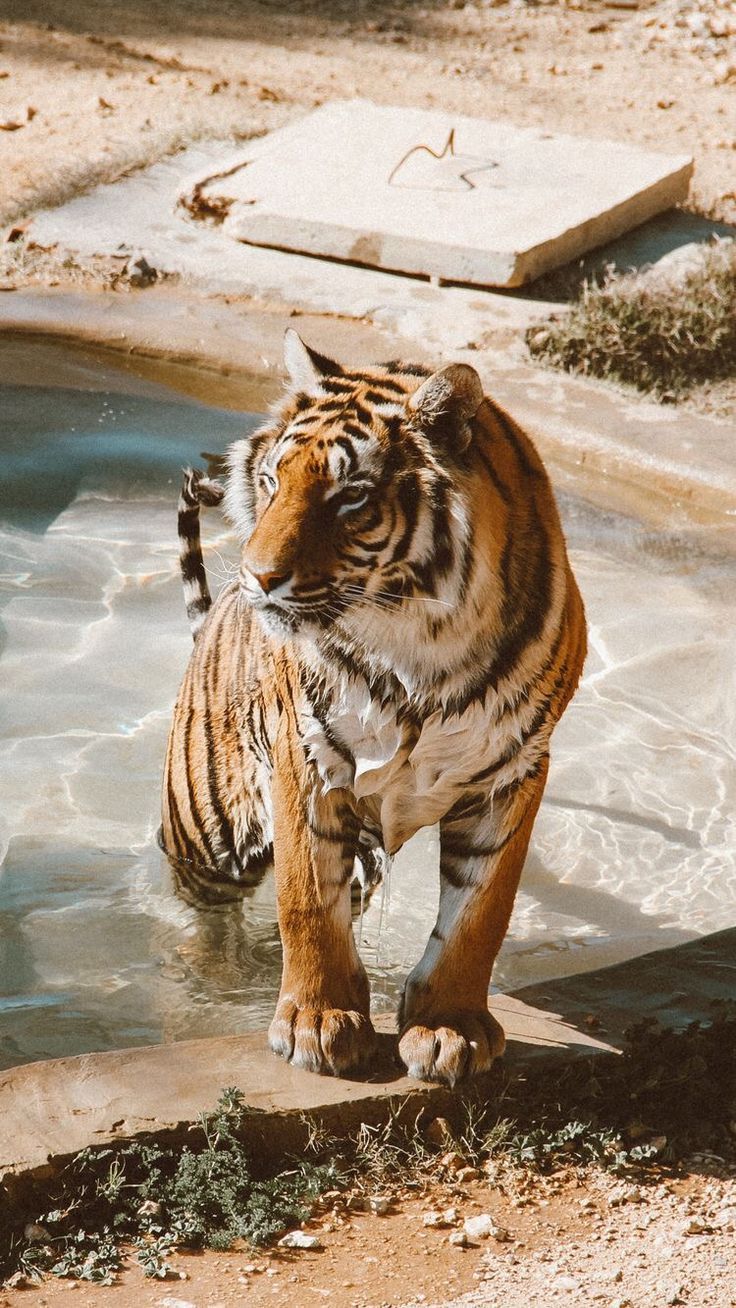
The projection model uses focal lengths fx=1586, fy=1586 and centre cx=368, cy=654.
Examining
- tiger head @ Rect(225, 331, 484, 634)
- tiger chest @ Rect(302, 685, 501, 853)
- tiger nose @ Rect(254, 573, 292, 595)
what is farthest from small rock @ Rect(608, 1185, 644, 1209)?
tiger nose @ Rect(254, 573, 292, 595)

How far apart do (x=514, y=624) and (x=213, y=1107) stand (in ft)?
2.79

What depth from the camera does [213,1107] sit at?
2371 mm

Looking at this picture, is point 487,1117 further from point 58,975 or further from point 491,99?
point 491,99

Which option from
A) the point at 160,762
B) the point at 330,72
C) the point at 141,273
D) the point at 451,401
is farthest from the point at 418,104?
the point at 451,401

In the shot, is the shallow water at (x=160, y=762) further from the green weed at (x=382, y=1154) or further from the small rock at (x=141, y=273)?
the green weed at (x=382, y=1154)

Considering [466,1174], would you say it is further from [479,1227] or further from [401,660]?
[401,660]

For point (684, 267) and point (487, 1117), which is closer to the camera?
point (487, 1117)

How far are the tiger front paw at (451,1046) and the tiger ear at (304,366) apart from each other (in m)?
1.01

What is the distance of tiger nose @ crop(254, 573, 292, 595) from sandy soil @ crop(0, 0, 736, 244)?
14.0 feet

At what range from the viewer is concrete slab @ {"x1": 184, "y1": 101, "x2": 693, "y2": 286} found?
5.61 m

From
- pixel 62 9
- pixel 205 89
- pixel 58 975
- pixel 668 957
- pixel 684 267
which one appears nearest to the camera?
pixel 668 957

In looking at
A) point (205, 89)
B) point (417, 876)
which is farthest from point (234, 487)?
point (205, 89)

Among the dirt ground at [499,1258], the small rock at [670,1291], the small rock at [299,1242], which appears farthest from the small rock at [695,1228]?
the small rock at [299,1242]

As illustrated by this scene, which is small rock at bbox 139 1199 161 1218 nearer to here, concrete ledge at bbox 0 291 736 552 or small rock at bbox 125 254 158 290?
concrete ledge at bbox 0 291 736 552
